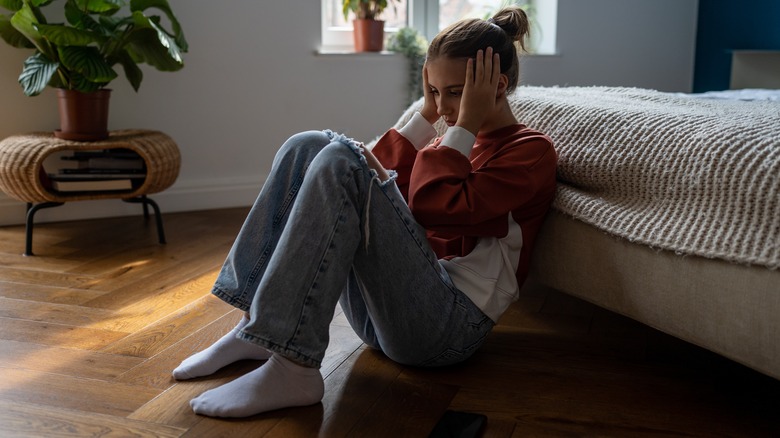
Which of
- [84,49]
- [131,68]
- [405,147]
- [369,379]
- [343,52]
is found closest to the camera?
[369,379]

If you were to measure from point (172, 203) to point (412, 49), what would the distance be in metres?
1.28

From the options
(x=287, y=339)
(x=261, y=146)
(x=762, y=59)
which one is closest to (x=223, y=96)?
(x=261, y=146)

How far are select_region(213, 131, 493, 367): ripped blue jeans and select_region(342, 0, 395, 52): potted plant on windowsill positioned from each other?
231 cm

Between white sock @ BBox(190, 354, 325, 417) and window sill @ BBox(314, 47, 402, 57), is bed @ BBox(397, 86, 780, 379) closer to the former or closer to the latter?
white sock @ BBox(190, 354, 325, 417)

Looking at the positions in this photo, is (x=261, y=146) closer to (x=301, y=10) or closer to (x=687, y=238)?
(x=301, y=10)

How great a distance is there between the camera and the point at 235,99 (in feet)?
10.9

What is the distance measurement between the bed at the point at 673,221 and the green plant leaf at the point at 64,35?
1.50 meters

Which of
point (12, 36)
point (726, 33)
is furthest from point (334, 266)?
point (726, 33)

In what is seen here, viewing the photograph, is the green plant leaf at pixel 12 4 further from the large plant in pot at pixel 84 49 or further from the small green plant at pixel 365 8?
the small green plant at pixel 365 8

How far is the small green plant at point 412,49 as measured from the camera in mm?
3645

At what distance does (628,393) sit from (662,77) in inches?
127

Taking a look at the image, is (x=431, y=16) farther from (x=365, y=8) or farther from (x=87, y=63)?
(x=87, y=63)

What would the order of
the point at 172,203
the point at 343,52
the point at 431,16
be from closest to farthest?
the point at 172,203
the point at 343,52
the point at 431,16

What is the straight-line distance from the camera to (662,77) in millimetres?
4293
